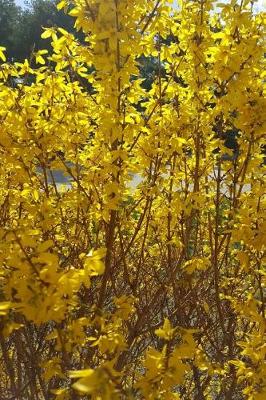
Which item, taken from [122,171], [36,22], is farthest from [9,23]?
[122,171]

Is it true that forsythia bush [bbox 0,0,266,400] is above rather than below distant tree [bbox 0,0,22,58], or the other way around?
below

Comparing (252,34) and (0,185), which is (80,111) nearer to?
(0,185)

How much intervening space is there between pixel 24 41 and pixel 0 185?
1218 inches

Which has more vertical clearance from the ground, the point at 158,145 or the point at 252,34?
the point at 252,34

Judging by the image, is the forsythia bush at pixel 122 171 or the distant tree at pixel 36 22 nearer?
the forsythia bush at pixel 122 171

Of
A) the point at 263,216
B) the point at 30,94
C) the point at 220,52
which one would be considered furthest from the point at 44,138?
the point at 263,216

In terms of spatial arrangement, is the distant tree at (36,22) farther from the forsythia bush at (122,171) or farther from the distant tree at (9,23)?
the forsythia bush at (122,171)

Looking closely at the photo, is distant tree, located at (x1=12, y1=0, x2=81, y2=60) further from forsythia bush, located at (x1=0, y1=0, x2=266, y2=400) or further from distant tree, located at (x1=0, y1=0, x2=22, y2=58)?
forsythia bush, located at (x1=0, y1=0, x2=266, y2=400)

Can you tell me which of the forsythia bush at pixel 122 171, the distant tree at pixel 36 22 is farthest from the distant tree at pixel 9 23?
the forsythia bush at pixel 122 171

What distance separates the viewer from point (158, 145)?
10.8ft

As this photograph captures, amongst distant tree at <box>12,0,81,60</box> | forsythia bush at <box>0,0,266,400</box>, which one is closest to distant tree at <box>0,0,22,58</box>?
distant tree at <box>12,0,81,60</box>

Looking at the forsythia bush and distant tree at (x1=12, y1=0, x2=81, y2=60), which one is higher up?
distant tree at (x1=12, y1=0, x2=81, y2=60)

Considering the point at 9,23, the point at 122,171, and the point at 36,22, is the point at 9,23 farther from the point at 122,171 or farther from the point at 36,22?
the point at 122,171

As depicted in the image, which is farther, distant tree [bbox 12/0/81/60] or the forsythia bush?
distant tree [bbox 12/0/81/60]
